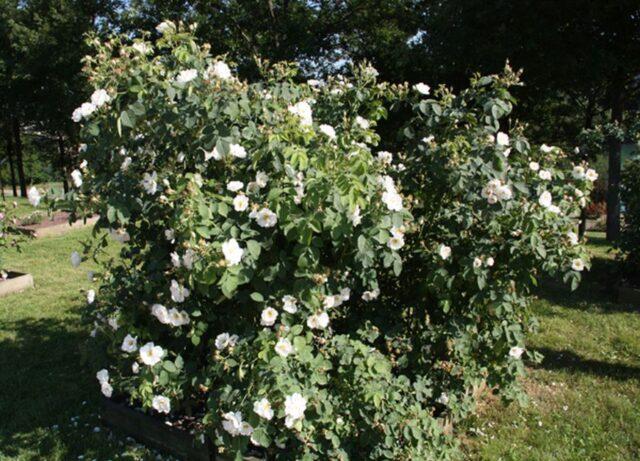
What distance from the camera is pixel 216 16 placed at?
11023 mm

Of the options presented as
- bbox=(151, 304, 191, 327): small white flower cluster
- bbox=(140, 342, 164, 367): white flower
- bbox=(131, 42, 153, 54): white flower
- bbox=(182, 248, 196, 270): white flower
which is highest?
bbox=(131, 42, 153, 54): white flower

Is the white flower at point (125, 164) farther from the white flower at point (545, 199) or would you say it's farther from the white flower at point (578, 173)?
the white flower at point (578, 173)

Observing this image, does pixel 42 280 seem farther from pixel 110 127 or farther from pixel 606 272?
pixel 606 272

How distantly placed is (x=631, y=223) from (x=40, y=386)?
5.98 meters

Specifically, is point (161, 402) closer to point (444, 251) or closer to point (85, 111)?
point (85, 111)

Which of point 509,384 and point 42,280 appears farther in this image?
point 42,280

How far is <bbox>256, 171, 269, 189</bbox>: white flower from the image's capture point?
2242 millimetres

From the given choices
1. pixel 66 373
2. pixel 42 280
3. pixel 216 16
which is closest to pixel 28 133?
pixel 216 16

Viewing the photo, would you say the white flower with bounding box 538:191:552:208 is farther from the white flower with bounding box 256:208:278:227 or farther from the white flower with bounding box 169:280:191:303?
the white flower with bounding box 169:280:191:303

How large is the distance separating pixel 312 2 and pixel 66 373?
402 inches

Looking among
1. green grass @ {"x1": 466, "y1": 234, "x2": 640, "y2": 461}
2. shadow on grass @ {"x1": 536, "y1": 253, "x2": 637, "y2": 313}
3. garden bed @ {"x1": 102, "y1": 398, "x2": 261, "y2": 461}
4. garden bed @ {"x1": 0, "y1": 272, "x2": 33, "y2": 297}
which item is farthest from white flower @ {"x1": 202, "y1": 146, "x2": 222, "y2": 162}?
garden bed @ {"x1": 0, "y1": 272, "x2": 33, "y2": 297}

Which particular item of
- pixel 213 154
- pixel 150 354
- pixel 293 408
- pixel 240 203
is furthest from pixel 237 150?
pixel 293 408

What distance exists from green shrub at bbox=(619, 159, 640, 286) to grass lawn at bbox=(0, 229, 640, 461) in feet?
1.61

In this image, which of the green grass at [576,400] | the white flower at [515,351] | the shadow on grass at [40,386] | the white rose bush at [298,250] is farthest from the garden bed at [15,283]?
the white flower at [515,351]
